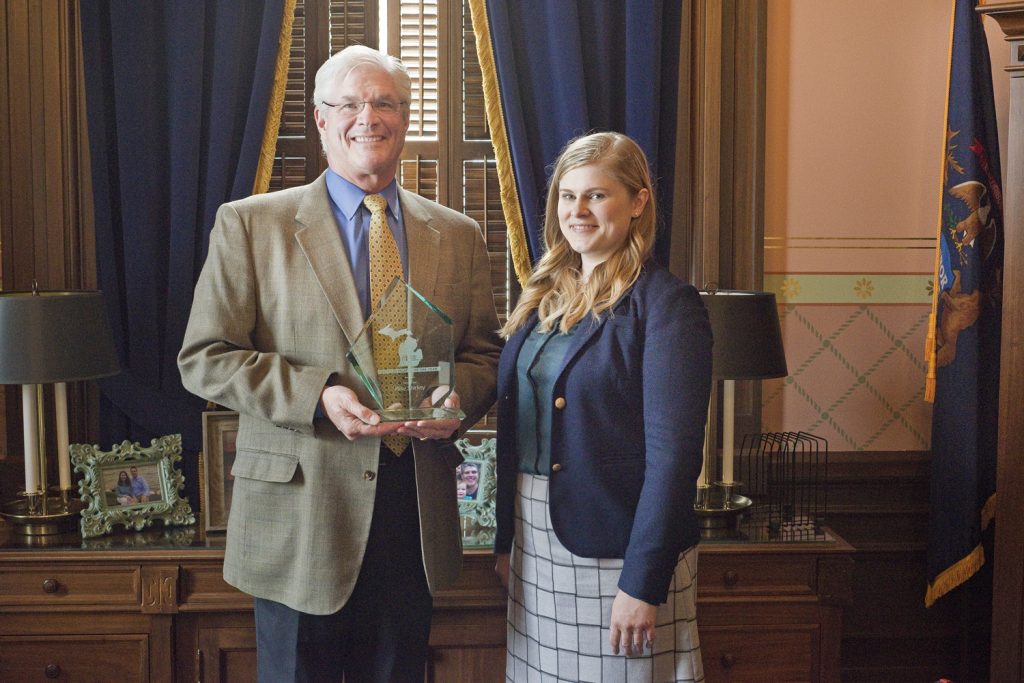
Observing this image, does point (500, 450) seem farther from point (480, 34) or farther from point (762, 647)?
point (480, 34)

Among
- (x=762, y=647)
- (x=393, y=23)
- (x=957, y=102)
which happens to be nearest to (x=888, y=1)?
(x=957, y=102)

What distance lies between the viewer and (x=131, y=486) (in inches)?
103

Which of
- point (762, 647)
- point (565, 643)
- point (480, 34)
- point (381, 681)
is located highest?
point (480, 34)

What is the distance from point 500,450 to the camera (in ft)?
6.33

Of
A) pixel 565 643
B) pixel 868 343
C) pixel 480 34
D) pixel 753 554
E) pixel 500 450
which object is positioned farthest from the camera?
pixel 868 343

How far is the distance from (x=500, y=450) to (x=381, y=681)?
0.53 m

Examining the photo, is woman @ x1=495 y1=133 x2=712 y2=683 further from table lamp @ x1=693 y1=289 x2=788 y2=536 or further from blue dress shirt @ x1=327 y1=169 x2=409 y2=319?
table lamp @ x1=693 y1=289 x2=788 y2=536

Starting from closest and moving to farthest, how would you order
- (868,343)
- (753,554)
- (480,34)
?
1. (753,554)
2. (480,34)
3. (868,343)

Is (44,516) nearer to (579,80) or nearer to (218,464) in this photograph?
(218,464)

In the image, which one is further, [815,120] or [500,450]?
[815,120]

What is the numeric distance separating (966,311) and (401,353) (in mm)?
1869

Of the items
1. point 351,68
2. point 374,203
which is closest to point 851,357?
point 374,203

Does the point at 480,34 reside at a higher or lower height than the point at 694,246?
higher

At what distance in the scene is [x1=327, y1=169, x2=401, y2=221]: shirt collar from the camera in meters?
2.00
